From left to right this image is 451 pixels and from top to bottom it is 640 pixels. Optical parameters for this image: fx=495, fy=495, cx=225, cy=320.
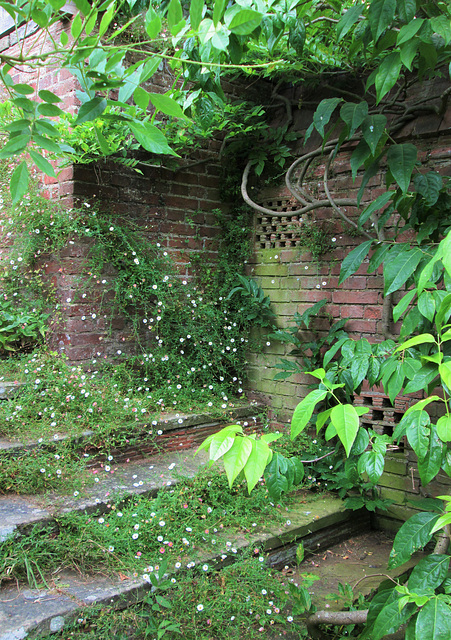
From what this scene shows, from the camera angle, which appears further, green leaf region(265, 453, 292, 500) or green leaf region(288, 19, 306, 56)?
green leaf region(288, 19, 306, 56)

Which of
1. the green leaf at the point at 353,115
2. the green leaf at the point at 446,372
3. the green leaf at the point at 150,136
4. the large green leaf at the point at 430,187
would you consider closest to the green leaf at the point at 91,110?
the green leaf at the point at 150,136

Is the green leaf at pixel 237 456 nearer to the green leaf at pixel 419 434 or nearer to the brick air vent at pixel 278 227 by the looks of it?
the green leaf at pixel 419 434

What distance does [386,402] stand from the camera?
288cm

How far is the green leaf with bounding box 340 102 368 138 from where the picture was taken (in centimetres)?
169

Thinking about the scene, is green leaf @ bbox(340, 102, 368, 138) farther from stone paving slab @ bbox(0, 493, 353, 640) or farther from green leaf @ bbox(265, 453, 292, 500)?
stone paving slab @ bbox(0, 493, 353, 640)

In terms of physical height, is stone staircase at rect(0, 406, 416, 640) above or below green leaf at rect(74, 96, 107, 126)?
below

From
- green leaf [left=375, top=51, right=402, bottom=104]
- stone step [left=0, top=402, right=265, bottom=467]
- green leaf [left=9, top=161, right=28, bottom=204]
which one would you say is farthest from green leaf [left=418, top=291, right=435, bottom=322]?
stone step [left=0, top=402, right=265, bottom=467]

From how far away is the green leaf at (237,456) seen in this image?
0.99m

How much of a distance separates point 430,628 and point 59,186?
2916 mm

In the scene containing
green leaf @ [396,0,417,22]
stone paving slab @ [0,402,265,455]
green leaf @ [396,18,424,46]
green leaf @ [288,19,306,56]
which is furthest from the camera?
stone paving slab @ [0,402,265,455]

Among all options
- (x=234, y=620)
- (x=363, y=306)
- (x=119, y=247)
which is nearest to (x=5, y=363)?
(x=119, y=247)

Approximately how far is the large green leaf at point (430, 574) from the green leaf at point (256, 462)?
54 cm

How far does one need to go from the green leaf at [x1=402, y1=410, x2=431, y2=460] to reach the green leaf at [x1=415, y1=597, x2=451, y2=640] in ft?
1.01

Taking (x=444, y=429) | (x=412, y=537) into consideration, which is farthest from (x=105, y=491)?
(x=444, y=429)
